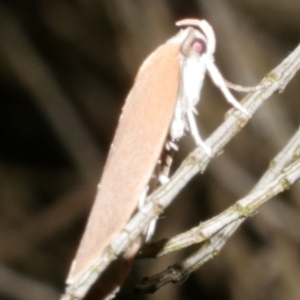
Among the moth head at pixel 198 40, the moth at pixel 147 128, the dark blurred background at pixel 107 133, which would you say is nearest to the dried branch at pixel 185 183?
the moth at pixel 147 128

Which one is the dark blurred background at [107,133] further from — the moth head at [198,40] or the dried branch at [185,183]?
the dried branch at [185,183]

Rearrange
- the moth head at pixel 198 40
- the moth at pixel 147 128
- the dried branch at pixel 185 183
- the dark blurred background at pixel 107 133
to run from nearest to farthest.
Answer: the dried branch at pixel 185 183 < the moth at pixel 147 128 < the moth head at pixel 198 40 < the dark blurred background at pixel 107 133

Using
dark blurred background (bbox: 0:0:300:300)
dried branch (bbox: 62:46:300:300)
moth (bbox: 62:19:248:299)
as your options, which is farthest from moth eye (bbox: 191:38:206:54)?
dark blurred background (bbox: 0:0:300:300)

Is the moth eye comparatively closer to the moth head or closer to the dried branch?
the moth head

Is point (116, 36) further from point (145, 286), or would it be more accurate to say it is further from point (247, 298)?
A: point (145, 286)

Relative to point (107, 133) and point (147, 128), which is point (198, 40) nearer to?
point (147, 128)

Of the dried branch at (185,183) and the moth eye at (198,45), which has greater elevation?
the moth eye at (198,45)

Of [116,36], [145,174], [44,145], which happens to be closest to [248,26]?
[116,36]

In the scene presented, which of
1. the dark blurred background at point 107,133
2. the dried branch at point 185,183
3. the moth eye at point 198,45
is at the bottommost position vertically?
the dried branch at point 185,183
